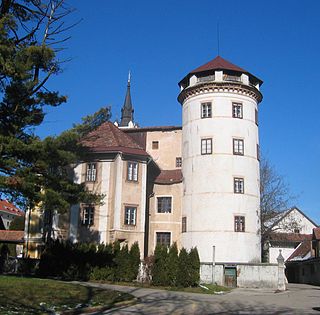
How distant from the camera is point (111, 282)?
28.0 m

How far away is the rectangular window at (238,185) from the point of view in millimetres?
36150

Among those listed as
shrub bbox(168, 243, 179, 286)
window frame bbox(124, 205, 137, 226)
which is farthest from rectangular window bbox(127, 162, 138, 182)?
shrub bbox(168, 243, 179, 286)

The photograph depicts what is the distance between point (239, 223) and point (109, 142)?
12.3 metres

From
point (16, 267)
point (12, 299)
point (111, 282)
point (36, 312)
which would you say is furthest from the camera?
point (16, 267)

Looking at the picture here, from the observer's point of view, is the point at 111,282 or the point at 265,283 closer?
the point at 111,282

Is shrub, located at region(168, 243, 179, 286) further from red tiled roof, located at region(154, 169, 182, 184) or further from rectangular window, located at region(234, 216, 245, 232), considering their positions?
red tiled roof, located at region(154, 169, 182, 184)

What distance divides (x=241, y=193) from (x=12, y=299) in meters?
23.7

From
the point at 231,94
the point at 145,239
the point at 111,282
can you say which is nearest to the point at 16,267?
the point at 111,282

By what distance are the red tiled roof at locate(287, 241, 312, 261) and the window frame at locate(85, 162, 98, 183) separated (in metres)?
29.1

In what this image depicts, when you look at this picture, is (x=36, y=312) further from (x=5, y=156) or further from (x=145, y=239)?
(x=145, y=239)

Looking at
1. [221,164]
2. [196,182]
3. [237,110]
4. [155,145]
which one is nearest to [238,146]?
[221,164]

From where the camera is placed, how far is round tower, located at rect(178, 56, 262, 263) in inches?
1388

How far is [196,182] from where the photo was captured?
3691cm

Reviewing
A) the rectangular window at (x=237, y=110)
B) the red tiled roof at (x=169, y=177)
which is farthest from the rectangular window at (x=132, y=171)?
the rectangular window at (x=237, y=110)
